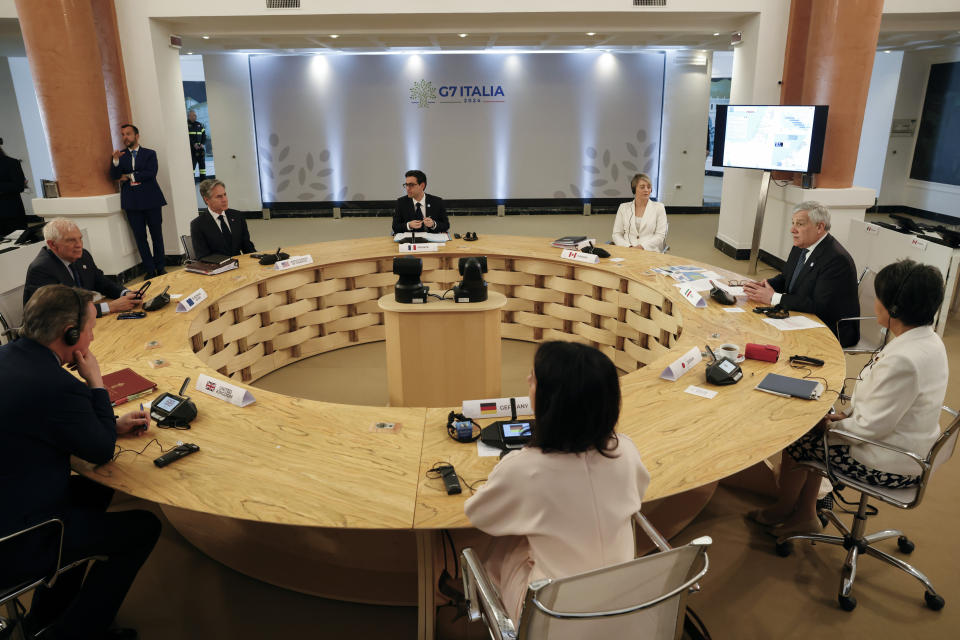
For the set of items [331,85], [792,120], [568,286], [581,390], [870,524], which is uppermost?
[331,85]

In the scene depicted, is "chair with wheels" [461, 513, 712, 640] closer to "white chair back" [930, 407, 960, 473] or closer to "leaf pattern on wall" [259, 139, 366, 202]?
"white chair back" [930, 407, 960, 473]

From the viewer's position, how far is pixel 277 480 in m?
2.18

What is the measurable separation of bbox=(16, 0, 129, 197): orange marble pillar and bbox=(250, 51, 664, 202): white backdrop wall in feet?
12.9

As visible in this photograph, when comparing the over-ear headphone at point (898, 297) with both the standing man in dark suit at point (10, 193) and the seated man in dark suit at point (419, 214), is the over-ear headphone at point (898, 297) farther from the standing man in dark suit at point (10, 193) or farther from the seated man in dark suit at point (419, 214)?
the standing man in dark suit at point (10, 193)

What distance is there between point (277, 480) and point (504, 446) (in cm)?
79

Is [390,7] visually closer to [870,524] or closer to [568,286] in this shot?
[568,286]

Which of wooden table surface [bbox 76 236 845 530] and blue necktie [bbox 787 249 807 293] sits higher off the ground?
blue necktie [bbox 787 249 807 293]

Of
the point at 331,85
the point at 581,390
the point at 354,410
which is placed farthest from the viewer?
the point at 331,85

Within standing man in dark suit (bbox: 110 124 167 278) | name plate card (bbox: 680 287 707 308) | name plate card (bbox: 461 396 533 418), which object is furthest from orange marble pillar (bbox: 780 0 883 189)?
standing man in dark suit (bbox: 110 124 167 278)

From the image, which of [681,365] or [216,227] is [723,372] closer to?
[681,365]

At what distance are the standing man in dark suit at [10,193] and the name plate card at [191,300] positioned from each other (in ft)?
21.6

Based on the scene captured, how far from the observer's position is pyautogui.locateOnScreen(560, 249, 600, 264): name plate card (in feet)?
16.1

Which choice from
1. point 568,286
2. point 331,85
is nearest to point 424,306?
point 568,286

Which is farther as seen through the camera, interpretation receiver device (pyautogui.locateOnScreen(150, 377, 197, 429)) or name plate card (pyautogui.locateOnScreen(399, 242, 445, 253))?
name plate card (pyautogui.locateOnScreen(399, 242, 445, 253))
